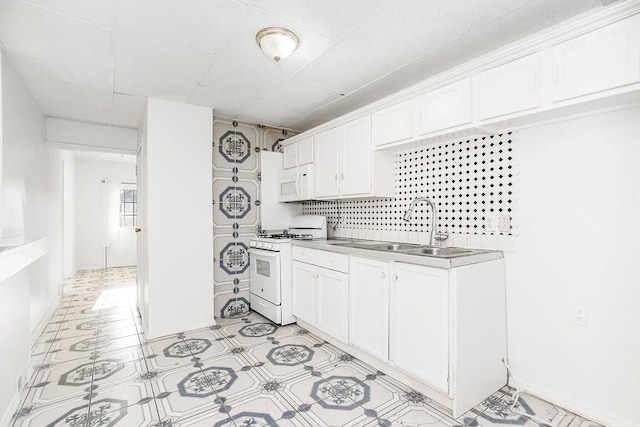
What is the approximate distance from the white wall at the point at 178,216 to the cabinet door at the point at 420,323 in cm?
213

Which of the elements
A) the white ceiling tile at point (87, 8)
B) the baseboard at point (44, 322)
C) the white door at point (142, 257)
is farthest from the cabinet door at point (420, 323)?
the baseboard at point (44, 322)

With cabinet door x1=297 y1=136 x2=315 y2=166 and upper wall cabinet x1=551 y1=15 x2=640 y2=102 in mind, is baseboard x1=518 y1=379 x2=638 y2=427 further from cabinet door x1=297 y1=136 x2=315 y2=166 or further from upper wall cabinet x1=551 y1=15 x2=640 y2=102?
cabinet door x1=297 y1=136 x2=315 y2=166

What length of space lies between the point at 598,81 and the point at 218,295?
3.74 meters

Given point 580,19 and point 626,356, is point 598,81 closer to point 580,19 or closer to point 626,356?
point 580,19

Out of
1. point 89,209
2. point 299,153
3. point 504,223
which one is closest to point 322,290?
point 504,223

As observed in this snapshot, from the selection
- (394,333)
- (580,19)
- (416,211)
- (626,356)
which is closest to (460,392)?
(394,333)

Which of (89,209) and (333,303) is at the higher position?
(89,209)

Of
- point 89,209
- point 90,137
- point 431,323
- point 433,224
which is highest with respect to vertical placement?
point 90,137

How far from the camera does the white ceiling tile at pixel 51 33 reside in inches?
70.1

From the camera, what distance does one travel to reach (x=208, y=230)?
339cm

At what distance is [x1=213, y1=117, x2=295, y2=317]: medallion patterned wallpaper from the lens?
3688 mm

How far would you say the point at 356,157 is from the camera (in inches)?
117

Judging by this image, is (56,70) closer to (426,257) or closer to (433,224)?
(426,257)

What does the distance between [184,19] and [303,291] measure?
245 centimetres
